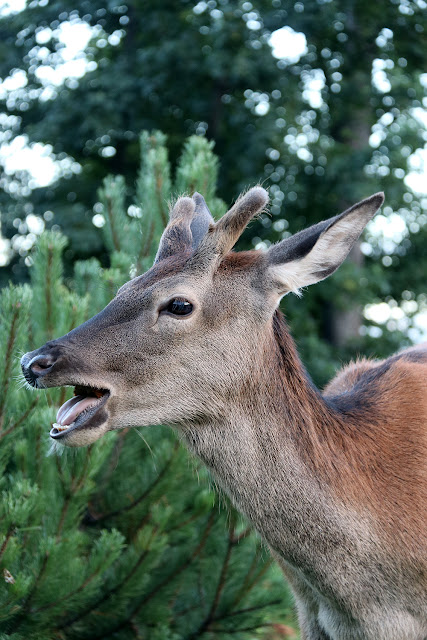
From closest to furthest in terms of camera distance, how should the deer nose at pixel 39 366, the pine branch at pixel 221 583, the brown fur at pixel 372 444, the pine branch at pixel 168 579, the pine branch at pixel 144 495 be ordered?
the deer nose at pixel 39 366, the brown fur at pixel 372 444, the pine branch at pixel 144 495, the pine branch at pixel 168 579, the pine branch at pixel 221 583

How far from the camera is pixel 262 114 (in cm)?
1445

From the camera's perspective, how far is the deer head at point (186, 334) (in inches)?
132

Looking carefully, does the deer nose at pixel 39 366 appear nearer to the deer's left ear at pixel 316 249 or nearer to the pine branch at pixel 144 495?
the deer's left ear at pixel 316 249

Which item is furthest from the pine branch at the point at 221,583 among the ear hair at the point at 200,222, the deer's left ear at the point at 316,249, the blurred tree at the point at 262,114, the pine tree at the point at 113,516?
the blurred tree at the point at 262,114

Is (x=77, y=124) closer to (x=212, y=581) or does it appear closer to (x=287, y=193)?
(x=287, y=193)

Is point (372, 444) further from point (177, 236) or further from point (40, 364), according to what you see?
point (40, 364)

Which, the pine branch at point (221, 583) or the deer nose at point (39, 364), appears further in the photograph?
the pine branch at point (221, 583)

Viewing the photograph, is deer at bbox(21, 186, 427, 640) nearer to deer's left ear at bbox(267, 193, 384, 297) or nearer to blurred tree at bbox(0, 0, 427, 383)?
deer's left ear at bbox(267, 193, 384, 297)

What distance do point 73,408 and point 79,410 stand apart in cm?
3

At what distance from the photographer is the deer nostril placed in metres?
3.27

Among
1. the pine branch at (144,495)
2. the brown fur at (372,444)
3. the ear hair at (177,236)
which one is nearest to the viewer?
the brown fur at (372,444)

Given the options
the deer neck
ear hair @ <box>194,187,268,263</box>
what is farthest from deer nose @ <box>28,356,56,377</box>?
ear hair @ <box>194,187,268,263</box>

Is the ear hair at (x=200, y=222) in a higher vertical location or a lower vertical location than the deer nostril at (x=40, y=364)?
lower

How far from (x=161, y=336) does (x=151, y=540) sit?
153cm
